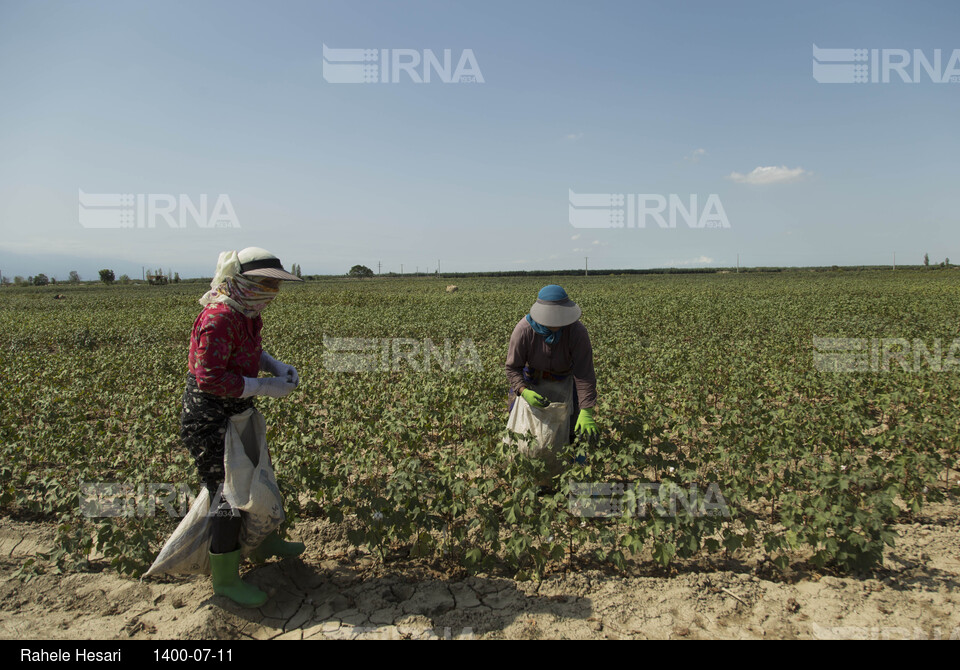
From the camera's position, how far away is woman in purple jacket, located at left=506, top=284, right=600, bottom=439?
3729 millimetres

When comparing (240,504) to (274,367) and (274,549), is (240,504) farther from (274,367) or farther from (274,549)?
(274,367)

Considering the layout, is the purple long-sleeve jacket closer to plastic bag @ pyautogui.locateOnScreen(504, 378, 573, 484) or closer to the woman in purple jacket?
the woman in purple jacket

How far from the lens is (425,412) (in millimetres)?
5730

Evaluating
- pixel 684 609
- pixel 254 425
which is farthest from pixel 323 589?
pixel 684 609

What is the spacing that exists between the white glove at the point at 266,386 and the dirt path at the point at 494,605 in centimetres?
117

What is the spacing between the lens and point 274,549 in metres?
3.08

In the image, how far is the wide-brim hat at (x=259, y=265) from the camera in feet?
8.44

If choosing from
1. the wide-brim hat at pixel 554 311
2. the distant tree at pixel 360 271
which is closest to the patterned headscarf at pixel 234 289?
the wide-brim hat at pixel 554 311

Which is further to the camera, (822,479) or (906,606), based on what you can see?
(822,479)

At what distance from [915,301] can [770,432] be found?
2200 cm

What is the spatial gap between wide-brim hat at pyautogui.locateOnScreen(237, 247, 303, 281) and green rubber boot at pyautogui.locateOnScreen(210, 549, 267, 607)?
1481mm

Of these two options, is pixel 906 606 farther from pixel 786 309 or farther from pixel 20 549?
pixel 786 309

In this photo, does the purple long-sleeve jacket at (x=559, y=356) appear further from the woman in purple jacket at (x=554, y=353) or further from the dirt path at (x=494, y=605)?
the dirt path at (x=494, y=605)

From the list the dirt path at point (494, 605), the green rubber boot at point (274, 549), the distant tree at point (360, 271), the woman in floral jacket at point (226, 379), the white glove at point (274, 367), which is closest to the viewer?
the woman in floral jacket at point (226, 379)
